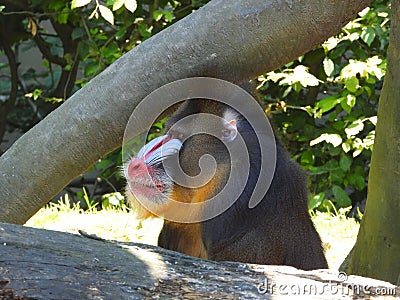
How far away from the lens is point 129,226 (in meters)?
4.71

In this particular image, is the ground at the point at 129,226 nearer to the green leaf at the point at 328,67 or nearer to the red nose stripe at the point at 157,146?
the green leaf at the point at 328,67

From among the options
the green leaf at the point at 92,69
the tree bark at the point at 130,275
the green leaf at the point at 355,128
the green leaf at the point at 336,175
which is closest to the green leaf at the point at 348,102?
the green leaf at the point at 355,128

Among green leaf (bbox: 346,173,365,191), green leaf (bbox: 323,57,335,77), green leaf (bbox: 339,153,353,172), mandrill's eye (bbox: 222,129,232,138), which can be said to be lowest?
mandrill's eye (bbox: 222,129,232,138)

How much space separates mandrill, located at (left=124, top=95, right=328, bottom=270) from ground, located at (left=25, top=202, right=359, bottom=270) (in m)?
0.85

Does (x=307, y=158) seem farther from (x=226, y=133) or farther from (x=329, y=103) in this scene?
(x=226, y=133)

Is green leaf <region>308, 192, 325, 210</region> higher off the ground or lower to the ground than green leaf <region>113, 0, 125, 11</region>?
lower

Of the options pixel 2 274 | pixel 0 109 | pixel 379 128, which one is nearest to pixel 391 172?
pixel 379 128

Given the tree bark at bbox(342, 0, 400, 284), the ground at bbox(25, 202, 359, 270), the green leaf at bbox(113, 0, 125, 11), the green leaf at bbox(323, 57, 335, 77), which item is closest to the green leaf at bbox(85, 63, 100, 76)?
the ground at bbox(25, 202, 359, 270)

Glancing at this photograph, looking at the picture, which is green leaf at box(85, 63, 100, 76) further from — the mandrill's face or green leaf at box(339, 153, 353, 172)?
the mandrill's face

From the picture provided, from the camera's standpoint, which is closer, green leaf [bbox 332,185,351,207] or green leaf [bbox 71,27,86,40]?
green leaf [bbox 332,185,351,207]

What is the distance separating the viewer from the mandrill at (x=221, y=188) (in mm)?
3258

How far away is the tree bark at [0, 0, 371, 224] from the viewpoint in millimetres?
2908

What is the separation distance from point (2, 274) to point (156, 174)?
126 cm

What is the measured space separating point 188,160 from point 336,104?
264 centimetres
